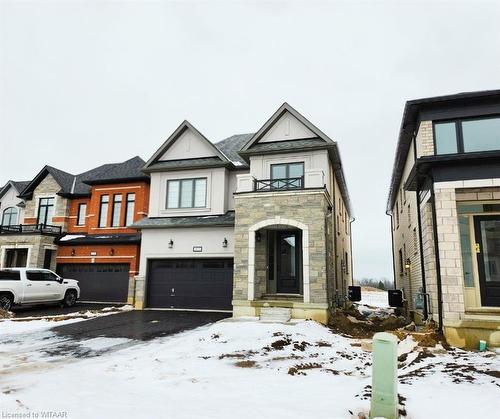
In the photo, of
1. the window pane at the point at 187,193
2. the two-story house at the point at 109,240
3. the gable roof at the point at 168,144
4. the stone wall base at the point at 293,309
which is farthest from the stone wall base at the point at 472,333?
the two-story house at the point at 109,240

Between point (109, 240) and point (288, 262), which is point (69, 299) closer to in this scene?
point (109, 240)

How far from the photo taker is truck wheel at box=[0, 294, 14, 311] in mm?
15500

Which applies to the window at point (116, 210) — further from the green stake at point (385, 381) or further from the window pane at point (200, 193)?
the green stake at point (385, 381)

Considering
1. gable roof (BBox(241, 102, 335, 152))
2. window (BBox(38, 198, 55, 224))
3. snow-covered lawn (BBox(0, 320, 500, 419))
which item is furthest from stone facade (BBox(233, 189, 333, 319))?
window (BBox(38, 198, 55, 224))

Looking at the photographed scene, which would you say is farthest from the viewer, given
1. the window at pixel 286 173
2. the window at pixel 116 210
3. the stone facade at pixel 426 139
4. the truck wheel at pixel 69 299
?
the window at pixel 116 210

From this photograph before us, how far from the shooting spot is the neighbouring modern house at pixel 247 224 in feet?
43.8

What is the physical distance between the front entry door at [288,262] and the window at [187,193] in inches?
195

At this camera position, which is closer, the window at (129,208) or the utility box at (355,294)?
the utility box at (355,294)

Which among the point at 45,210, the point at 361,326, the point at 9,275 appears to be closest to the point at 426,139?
the point at 361,326

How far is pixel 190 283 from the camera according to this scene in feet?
57.9

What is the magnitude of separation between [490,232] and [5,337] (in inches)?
565

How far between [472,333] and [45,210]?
79.2 ft

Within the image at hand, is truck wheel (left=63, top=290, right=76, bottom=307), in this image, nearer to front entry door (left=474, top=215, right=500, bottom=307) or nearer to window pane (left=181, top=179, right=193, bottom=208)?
window pane (left=181, top=179, right=193, bottom=208)

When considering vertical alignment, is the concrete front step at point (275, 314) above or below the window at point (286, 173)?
below
